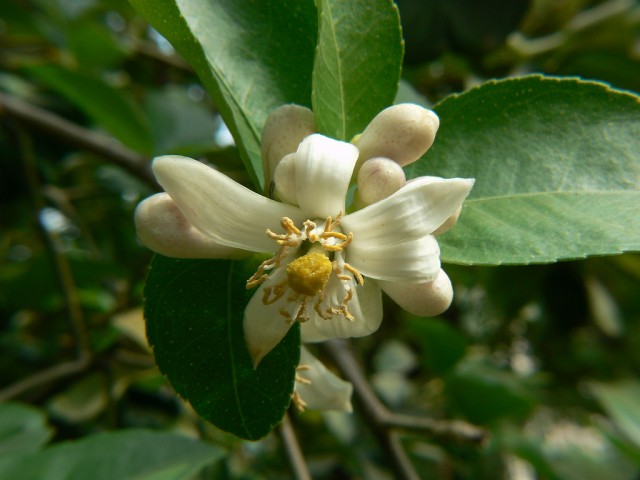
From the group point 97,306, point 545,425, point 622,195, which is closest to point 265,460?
point 97,306

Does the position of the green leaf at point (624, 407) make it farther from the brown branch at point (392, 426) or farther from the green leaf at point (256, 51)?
the green leaf at point (256, 51)

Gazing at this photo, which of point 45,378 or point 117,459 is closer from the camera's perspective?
point 117,459

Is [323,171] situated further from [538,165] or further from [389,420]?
[389,420]

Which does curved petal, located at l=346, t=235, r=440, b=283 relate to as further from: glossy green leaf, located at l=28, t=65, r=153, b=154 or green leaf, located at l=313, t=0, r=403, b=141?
glossy green leaf, located at l=28, t=65, r=153, b=154

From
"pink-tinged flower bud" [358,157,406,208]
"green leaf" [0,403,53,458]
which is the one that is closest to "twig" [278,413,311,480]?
"green leaf" [0,403,53,458]

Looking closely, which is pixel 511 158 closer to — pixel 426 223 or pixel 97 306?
pixel 426 223

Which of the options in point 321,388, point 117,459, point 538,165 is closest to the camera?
point 538,165

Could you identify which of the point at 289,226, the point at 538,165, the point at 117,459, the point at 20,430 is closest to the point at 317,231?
the point at 289,226
